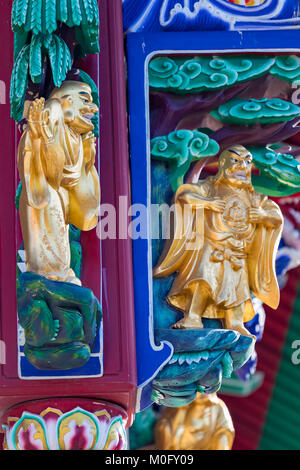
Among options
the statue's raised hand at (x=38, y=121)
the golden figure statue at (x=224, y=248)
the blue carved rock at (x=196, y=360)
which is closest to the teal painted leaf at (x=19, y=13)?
the statue's raised hand at (x=38, y=121)

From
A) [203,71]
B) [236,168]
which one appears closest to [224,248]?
[236,168]

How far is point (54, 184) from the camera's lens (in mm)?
4598

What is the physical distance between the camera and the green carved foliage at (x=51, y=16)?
4641 mm

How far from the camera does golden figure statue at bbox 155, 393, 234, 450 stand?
568cm

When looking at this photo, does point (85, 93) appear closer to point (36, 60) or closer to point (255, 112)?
point (36, 60)

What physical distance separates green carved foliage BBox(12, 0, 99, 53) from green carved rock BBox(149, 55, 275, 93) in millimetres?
316

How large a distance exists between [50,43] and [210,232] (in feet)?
2.22

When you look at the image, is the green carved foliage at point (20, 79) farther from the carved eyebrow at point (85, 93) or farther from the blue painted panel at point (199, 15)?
the blue painted panel at point (199, 15)

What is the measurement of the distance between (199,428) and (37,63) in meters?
1.56

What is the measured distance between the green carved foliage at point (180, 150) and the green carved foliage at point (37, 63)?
15.5 inches

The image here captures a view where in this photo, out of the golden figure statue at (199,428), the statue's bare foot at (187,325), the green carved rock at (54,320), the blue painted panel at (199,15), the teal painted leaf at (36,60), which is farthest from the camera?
the golden figure statue at (199,428)

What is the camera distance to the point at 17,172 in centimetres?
477

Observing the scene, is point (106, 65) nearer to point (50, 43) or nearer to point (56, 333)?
point (50, 43)
